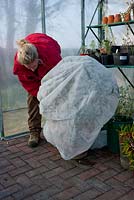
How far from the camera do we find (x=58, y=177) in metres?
2.42

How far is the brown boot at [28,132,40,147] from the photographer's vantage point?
10.2ft

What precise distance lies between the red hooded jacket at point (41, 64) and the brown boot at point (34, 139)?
51 centimetres

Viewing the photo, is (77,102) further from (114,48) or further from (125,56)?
(114,48)

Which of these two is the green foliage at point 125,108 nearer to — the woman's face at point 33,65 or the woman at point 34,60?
the woman at point 34,60

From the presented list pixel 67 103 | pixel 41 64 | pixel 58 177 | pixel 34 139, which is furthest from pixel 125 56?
pixel 58 177

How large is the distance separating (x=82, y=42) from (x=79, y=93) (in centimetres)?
167

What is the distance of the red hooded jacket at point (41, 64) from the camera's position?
283cm

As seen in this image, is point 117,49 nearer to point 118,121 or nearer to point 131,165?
point 118,121

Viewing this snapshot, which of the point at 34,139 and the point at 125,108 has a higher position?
Answer: the point at 125,108

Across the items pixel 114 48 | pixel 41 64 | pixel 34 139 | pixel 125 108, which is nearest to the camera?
pixel 41 64

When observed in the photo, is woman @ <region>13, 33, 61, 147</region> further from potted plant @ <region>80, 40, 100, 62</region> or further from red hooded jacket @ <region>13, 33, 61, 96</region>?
potted plant @ <region>80, 40, 100, 62</region>

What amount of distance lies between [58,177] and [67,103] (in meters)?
0.66

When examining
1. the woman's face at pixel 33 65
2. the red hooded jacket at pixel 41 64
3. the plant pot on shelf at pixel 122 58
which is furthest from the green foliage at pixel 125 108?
the woman's face at pixel 33 65

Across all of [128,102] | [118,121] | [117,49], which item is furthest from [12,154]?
[117,49]
